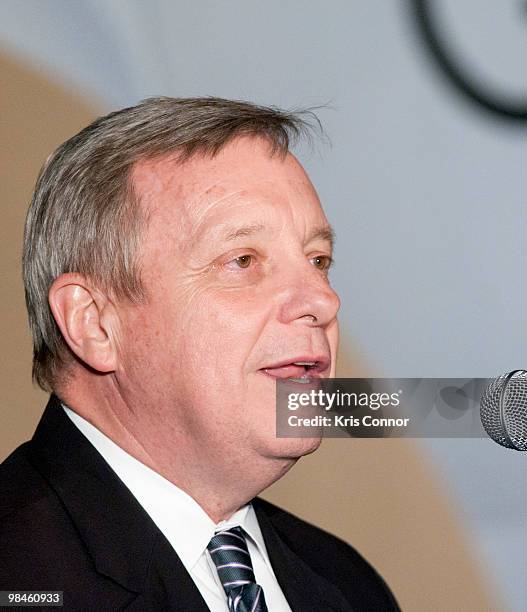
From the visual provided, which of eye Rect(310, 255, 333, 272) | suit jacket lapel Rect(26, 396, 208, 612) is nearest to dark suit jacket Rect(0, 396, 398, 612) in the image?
suit jacket lapel Rect(26, 396, 208, 612)

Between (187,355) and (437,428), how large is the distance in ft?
1.25

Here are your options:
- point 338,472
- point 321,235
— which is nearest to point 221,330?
point 321,235

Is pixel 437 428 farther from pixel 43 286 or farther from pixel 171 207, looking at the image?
pixel 43 286

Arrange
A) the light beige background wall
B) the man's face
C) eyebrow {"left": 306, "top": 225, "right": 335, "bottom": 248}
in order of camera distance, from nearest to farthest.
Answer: the man's face
eyebrow {"left": 306, "top": 225, "right": 335, "bottom": 248}
the light beige background wall

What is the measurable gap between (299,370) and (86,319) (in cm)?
34

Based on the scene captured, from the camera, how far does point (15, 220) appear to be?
2.65 m

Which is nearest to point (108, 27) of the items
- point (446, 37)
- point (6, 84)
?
point (6, 84)

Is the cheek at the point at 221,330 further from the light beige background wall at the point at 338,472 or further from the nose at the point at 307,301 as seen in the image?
the light beige background wall at the point at 338,472

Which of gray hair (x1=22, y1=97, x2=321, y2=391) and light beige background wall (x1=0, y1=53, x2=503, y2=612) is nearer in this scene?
gray hair (x1=22, y1=97, x2=321, y2=391)

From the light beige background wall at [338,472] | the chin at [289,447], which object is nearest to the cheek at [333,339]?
the chin at [289,447]

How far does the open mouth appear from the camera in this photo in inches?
62.6

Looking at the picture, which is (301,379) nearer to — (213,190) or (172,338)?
(172,338)

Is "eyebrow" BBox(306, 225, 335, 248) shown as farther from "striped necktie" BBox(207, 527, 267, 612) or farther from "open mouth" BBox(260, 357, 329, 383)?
"striped necktie" BBox(207, 527, 267, 612)

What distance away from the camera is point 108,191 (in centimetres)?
166
